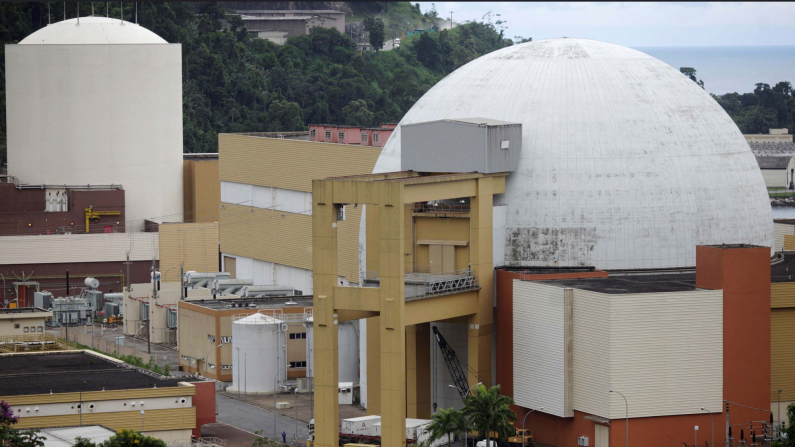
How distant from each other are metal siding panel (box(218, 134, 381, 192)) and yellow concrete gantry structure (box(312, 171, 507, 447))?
25.7 metres

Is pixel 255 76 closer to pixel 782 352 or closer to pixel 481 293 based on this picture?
pixel 481 293

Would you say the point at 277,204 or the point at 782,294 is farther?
the point at 277,204

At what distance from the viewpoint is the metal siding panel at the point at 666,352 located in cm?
5475

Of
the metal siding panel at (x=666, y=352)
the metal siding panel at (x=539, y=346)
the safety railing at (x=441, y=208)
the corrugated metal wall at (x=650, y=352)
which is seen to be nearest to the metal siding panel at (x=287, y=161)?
the safety railing at (x=441, y=208)

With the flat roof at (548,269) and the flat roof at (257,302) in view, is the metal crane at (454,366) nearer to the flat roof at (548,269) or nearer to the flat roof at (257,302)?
the flat roof at (548,269)

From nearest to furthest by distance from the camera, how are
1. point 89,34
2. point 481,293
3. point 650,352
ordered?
point 650,352 → point 481,293 → point 89,34

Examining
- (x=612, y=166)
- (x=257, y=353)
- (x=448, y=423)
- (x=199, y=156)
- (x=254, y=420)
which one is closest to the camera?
(x=448, y=423)

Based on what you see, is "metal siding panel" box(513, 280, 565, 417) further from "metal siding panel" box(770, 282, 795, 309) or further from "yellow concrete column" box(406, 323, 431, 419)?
"metal siding panel" box(770, 282, 795, 309)

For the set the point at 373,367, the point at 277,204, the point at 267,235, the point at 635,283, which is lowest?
the point at 373,367

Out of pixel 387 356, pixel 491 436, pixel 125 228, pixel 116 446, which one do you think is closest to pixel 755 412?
pixel 491 436

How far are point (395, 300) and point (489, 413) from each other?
6615mm

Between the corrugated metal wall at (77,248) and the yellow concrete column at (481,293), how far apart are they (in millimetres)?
53399

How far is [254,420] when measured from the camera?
66.8 meters

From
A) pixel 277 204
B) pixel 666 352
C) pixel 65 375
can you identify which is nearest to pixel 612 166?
pixel 666 352
